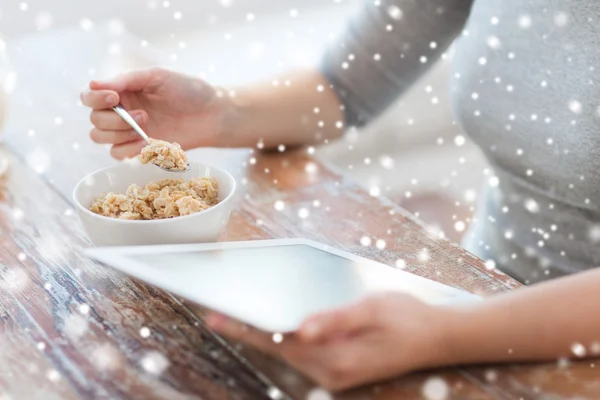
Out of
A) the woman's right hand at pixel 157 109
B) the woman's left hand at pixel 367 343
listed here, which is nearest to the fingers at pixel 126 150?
the woman's right hand at pixel 157 109

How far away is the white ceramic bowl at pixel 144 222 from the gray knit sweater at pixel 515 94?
40 cm

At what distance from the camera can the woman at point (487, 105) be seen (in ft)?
2.97

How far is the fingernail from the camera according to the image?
54cm

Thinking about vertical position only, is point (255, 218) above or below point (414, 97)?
above

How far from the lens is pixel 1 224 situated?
87 centimetres

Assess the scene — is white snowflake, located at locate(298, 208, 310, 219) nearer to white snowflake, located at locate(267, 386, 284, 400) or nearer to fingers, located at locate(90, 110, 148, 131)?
fingers, located at locate(90, 110, 148, 131)

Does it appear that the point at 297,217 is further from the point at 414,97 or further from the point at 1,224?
the point at 414,97

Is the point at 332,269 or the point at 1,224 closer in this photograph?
the point at 332,269

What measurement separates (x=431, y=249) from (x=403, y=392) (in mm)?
253

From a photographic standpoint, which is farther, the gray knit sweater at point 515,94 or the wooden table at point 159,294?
the gray knit sweater at point 515,94

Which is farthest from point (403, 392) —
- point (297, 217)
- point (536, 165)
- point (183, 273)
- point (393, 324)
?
point (536, 165)

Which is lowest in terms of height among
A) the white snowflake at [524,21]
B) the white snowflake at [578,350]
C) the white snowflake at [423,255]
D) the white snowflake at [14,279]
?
the white snowflake at [14,279]

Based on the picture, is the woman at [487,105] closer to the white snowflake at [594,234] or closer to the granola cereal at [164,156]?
the white snowflake at [594,234]

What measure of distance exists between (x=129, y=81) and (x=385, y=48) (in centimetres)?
39
